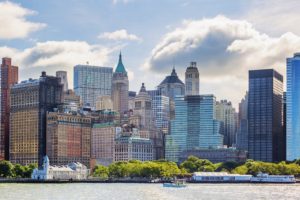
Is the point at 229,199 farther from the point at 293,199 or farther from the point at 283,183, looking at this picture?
the point at 283,183

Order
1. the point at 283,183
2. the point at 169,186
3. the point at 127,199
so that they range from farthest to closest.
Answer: the point at 283,183 < the point at 169,186 < the point at 127,199

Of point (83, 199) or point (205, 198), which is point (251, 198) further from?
point (83, 199)

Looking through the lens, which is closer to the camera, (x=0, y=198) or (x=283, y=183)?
(x=0, y=198)

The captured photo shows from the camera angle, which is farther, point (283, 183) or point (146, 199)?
point (283, 183)

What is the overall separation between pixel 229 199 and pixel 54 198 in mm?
26057

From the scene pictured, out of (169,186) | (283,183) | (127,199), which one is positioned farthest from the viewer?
(283,183)

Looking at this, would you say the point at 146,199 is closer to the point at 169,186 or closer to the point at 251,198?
the point at 251,198

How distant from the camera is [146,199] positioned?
11069cm

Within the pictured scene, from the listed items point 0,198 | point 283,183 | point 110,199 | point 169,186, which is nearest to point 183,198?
point 110,199

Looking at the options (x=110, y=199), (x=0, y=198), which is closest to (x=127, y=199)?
(x=110, y=199)

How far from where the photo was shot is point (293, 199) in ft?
369

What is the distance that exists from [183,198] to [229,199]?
25.3 feet

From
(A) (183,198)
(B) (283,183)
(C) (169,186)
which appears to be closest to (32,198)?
(A) (183,198)

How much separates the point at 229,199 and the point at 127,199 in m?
15.3
